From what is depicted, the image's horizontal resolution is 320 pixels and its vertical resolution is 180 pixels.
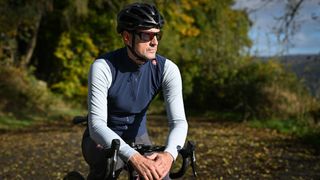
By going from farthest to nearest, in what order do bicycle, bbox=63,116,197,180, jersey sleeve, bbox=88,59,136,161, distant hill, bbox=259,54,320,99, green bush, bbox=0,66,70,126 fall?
green bush, bbox=0,66,70,126
distant hill, bbox=259,54,320,99
jersey sleeve, bbox=88,59,136,161
bicycle, bbox=63,116,197,180

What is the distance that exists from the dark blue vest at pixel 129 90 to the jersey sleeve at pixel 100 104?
65 mm

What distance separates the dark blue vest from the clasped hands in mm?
501

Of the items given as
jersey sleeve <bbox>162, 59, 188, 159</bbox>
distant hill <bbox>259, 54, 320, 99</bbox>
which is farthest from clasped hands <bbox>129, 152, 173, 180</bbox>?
distant hill <bbox>259, 54, 320, 99</bbox>

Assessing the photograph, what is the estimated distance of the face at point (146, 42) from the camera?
136 inches

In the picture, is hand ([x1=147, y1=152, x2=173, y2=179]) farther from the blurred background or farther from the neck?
the blurred background

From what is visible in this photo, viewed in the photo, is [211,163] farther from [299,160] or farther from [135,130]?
[135,130]

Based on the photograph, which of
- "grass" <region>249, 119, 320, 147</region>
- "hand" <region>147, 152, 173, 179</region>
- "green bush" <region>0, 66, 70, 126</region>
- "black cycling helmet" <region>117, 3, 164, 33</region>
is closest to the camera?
"hand" <region>147, 152, 173, 179</region>

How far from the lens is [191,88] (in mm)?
24047

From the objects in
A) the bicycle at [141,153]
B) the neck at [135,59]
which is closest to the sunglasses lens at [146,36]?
the neck at [135,59]

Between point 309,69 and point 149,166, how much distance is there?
1236cm

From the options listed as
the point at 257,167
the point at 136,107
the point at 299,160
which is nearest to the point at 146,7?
the point at 136,107

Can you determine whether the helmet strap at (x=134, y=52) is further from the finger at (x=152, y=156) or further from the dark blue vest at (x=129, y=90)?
the finger at (x=152, y=156)

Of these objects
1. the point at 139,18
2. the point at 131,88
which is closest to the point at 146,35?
the point at 139,18

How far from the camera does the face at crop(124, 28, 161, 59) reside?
3447 mm
